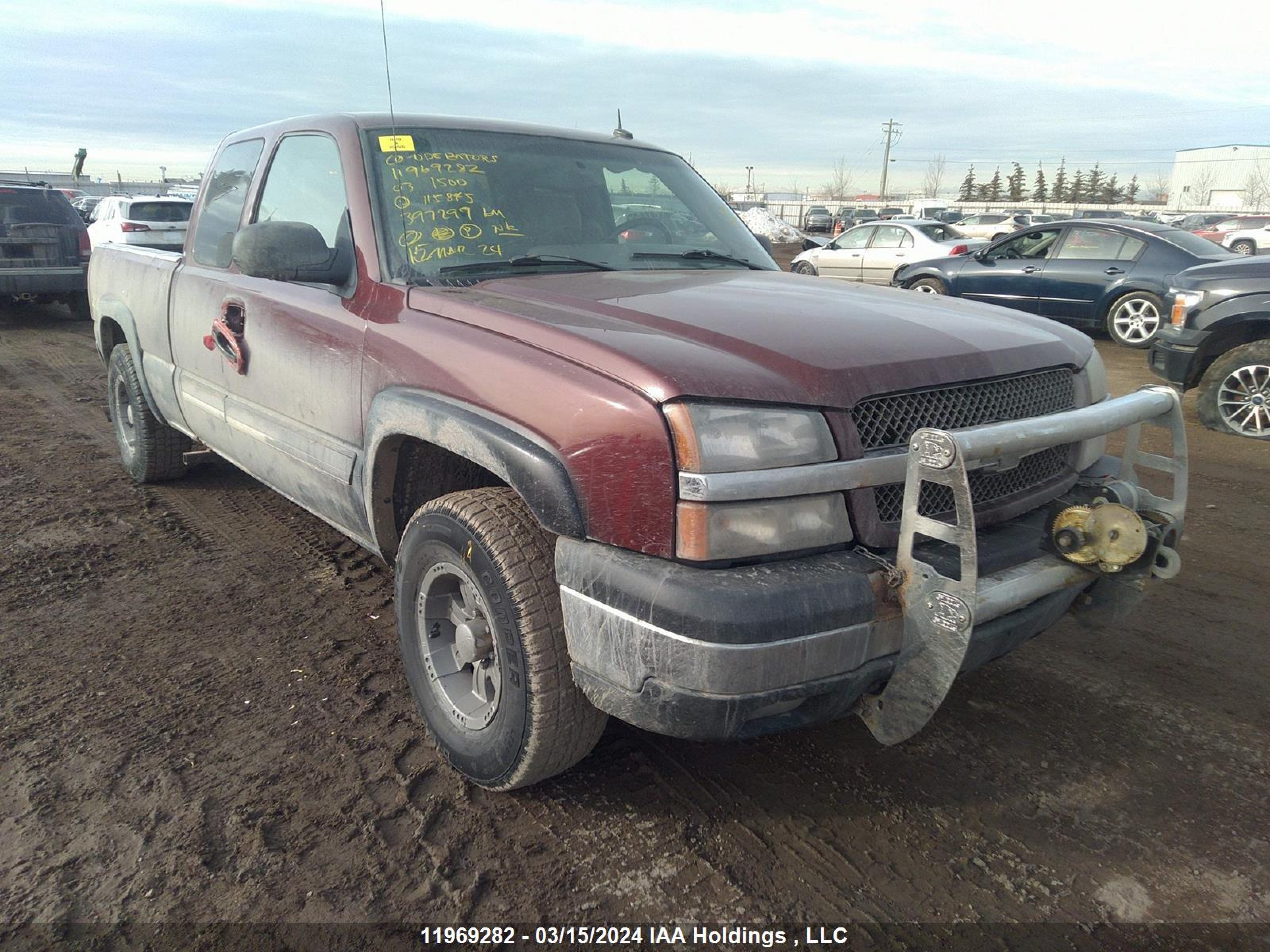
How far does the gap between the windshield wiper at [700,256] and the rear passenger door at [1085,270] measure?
8.54 meters

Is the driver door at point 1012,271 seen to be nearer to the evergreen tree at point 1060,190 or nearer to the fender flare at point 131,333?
the fender flare at point 131,333

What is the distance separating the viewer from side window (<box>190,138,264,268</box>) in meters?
3.95

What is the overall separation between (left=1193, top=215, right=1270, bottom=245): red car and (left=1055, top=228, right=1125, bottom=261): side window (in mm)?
21745

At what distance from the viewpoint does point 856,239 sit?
16.3 metres

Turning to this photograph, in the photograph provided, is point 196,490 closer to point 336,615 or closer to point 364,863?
point 336,615

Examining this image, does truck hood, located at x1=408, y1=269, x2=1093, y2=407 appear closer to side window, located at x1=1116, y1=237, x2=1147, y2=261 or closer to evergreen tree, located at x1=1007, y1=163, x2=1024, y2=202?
side window, located at x1=1116, y1=237, x2=1147, y2=261

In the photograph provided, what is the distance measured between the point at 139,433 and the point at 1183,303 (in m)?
7.30

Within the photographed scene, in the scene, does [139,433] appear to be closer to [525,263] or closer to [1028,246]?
[525,263]

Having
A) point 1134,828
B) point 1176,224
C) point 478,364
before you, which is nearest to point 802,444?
point 478,364

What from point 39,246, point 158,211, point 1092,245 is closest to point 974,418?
point 1092,245

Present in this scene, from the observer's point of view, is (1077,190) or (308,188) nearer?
(308,188)

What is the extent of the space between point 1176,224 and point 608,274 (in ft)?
122

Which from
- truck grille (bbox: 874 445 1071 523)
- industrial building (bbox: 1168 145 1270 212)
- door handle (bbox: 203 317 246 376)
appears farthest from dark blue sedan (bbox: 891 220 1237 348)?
industrial building (bbox: 1168 145 1270 212)

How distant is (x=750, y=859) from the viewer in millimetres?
2297
